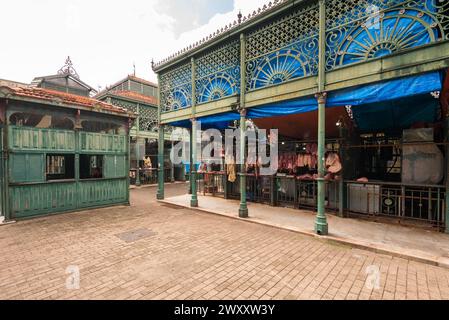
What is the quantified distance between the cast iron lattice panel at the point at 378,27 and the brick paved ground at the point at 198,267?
440 cm

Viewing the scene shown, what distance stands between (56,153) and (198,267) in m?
7.09

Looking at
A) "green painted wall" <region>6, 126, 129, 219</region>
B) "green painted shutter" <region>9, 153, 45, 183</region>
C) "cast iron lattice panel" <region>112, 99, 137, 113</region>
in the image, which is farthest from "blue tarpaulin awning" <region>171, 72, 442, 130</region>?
"cast iron lattice panel" <region>112, 99, 137, 113</region>

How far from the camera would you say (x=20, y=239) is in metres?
5.29

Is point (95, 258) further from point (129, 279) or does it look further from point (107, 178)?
point (107, 178)

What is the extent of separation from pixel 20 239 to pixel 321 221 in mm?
7476

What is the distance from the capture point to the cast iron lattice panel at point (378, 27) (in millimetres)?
4277

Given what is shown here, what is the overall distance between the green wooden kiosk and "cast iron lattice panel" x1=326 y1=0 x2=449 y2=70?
825 centimetres

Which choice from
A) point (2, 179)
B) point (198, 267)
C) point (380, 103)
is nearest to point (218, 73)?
point (380, 103)

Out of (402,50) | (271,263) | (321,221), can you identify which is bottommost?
(271,263)

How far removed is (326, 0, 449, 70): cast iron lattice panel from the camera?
14.0 feet

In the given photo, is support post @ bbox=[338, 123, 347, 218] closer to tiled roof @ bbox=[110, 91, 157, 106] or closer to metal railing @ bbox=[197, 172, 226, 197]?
metal railing @ bbox=[197, 172, 226, 197]

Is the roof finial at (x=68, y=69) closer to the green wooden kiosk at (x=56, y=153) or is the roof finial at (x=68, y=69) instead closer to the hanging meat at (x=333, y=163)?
the green wooden kiosk at (x=56, y=153)
